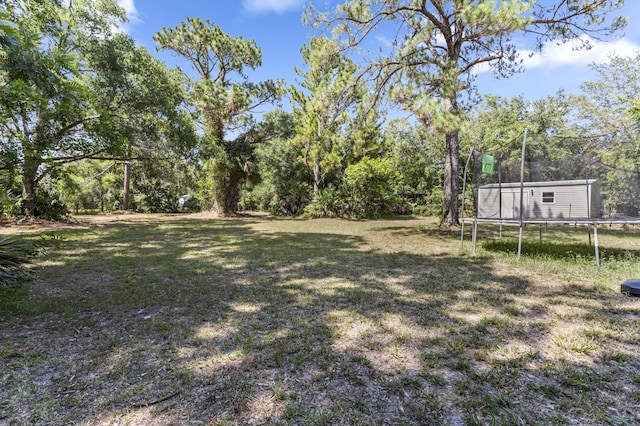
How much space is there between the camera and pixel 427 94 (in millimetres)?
7422

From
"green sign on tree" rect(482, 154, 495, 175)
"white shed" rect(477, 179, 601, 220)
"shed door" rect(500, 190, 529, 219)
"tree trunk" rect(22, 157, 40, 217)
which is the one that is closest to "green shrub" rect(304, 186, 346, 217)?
"white shed" rect(477, 179, 601, 220)

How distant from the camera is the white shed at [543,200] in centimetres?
509

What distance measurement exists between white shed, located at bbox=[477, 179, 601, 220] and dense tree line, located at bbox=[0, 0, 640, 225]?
0.43 metres

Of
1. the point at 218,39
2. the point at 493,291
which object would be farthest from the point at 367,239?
the point at 218,39

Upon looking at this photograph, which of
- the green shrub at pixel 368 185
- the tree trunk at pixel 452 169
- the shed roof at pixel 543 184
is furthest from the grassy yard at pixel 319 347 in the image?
the green shrub at pixel 368 185

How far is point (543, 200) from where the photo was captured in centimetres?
541

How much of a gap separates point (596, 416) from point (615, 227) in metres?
15.9

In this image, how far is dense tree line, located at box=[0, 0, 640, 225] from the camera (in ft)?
20.1

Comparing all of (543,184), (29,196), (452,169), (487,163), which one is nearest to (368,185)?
(452,169)

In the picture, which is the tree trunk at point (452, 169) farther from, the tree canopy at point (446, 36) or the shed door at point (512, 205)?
the shed door at point (512, 205)

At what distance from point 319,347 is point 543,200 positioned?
5.57 meters

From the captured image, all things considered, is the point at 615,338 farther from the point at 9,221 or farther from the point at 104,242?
the point at 9,221

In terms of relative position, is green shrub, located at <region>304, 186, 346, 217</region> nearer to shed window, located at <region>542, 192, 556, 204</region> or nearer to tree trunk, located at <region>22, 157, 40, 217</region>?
shed window, located at <region>542, 192, 556, 204</region>

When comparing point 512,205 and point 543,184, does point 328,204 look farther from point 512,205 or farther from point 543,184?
point 543,184
